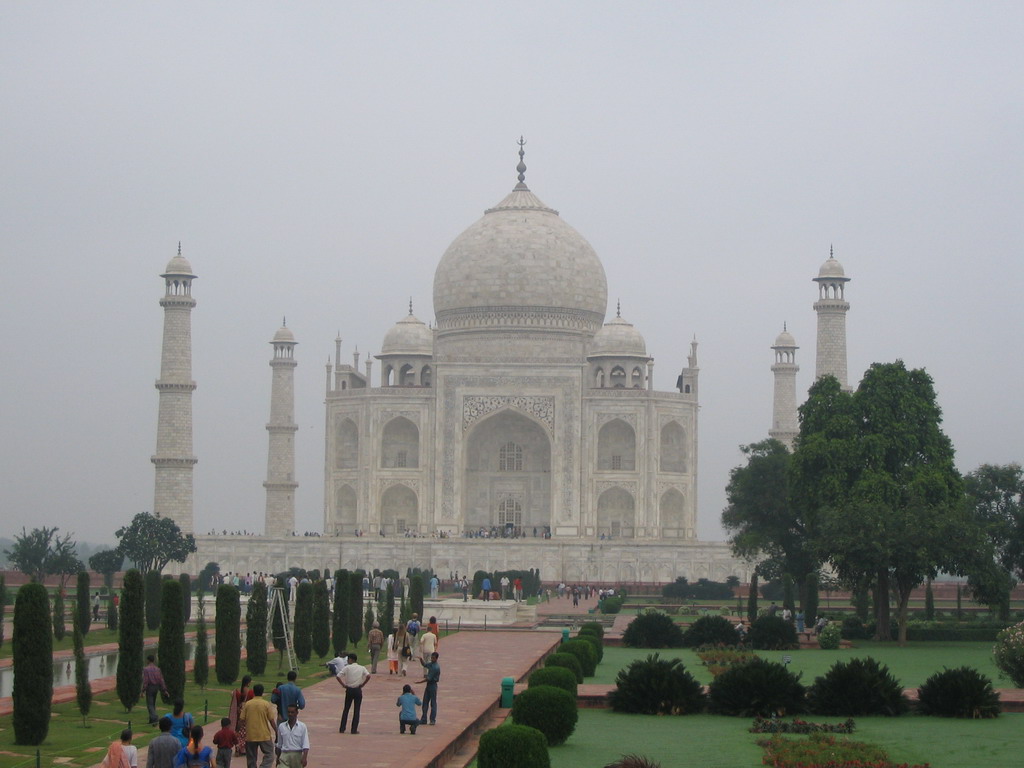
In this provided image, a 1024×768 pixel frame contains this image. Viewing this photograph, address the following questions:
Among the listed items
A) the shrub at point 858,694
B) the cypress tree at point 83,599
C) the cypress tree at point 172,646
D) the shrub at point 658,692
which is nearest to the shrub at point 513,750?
the shrub at point 658,692

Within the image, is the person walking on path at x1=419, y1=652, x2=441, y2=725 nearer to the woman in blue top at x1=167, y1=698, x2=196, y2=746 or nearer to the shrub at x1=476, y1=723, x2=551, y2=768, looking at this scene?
the woman in blue top at x1=167, y1=698, x2=196, y2=746

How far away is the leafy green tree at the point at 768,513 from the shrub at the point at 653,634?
8.74 meters

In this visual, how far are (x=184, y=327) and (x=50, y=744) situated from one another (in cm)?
3204

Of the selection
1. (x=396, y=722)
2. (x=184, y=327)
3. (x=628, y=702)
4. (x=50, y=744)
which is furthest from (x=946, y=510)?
(x=184, y=327)

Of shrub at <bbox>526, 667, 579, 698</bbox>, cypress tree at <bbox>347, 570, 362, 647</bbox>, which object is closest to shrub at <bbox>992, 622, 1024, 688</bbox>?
shrub at <bbox>526, 667, 579, 698</bbox>

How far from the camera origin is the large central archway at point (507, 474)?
48062 mm

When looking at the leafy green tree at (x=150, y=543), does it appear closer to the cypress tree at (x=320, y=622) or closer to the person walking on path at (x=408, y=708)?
the cypress tree at (x=320, y=622)

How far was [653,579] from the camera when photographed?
1702 inches

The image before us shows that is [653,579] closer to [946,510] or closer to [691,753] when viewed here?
[946,510]

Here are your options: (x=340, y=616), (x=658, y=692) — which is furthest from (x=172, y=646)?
(x=340, y=616)

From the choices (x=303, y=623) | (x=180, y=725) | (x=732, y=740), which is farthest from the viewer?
(x=303, y=623)

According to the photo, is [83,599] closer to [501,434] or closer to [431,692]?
[431,692]

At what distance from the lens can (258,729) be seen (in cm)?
1141

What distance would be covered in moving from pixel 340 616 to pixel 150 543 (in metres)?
18.1
